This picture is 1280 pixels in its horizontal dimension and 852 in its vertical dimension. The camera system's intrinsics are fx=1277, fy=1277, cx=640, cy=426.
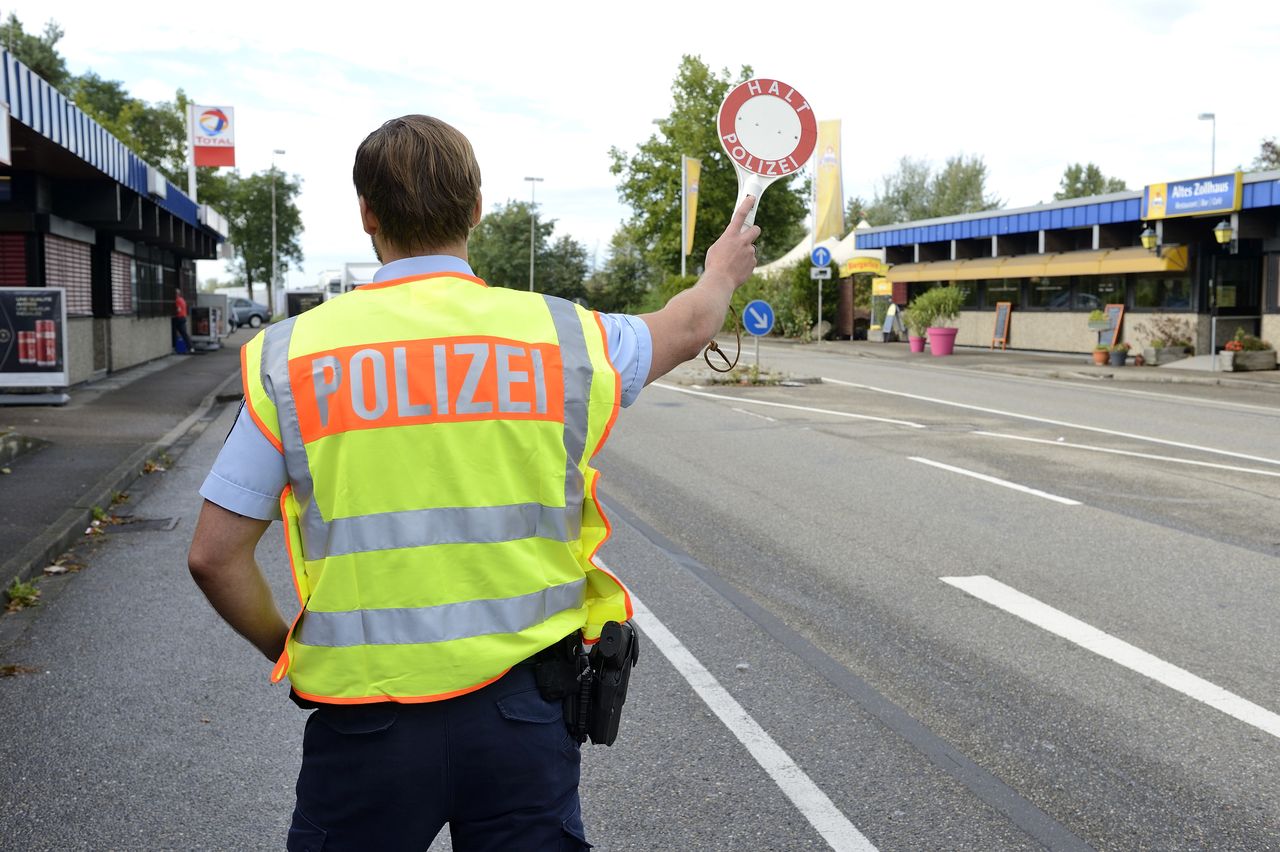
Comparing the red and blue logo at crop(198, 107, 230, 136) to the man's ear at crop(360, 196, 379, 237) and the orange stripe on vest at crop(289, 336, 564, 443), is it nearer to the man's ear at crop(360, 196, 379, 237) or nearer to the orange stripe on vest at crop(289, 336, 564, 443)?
the man's ear at crop(360, 196, 379, 237)

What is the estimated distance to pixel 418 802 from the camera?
6.62ft

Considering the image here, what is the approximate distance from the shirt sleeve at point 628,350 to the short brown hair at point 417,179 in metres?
0.31

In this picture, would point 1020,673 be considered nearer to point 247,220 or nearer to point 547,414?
point 547,414

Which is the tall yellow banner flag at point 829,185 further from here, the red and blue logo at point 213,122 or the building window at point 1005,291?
the red and blue logo at point 213,122

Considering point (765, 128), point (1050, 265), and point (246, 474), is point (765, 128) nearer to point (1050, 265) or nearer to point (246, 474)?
point (246, 474)

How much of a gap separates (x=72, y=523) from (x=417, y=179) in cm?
785

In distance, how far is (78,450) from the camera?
13055 mm

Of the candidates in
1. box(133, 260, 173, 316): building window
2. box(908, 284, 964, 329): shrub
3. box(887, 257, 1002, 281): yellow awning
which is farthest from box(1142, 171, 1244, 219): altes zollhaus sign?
box(133, 260, 173, 316): building window

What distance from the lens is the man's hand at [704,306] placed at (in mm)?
2234

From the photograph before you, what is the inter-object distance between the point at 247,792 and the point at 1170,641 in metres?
4.23

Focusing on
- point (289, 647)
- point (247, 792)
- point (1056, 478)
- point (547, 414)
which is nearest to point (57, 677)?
point (247, 792)

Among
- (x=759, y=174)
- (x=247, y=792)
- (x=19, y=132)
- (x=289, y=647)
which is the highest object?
(x=19, y=132)

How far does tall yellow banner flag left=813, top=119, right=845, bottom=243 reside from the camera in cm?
3959

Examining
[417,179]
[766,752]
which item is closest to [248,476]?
[417,179]
